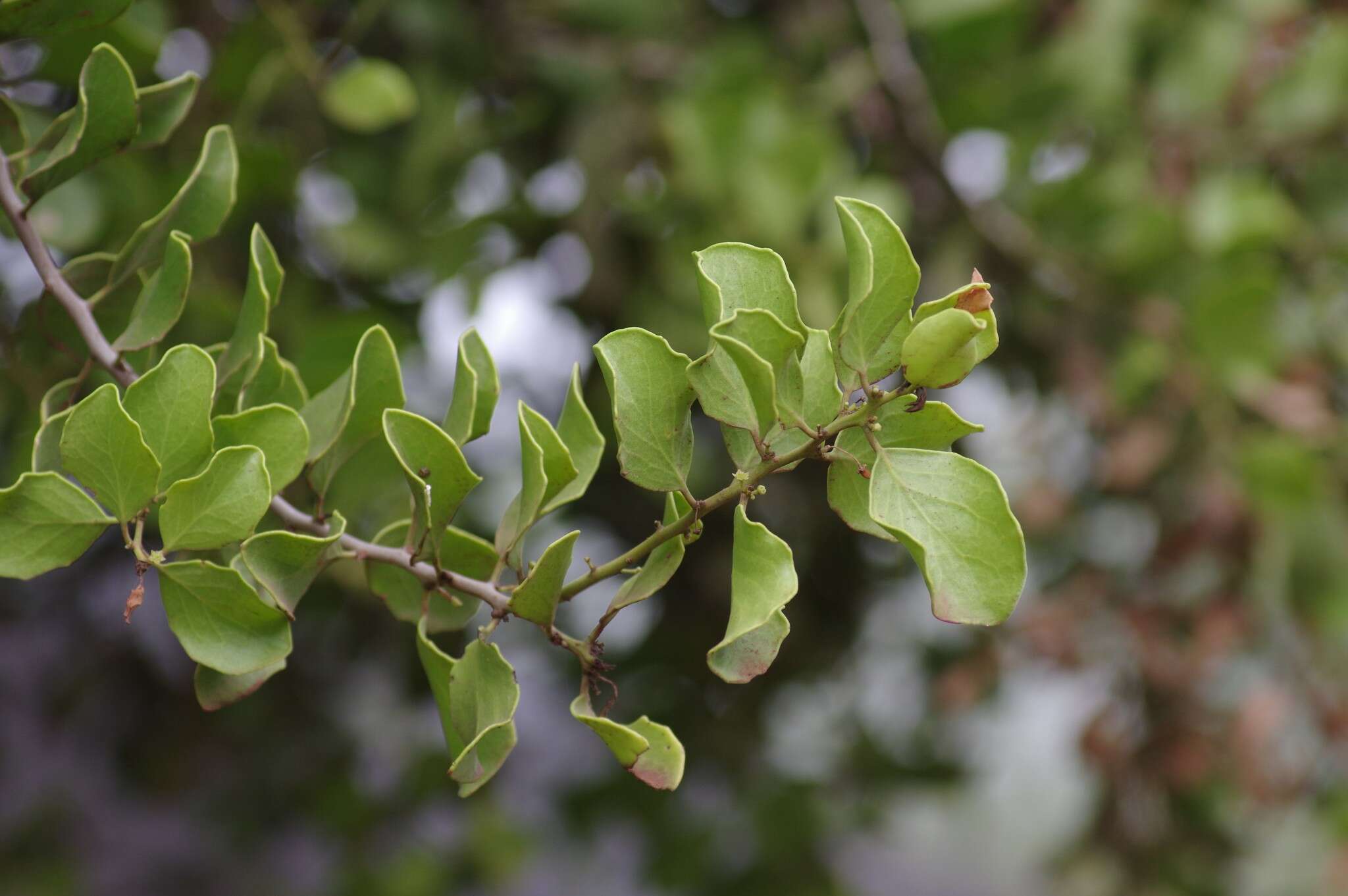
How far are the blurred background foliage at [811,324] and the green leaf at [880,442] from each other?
0.16 metres

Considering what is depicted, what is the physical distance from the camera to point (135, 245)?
0.22 meters

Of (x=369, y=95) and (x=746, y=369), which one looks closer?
(x=746, y=369)

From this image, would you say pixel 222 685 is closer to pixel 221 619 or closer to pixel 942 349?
pixel 221 619

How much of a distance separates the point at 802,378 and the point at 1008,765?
4.03 ft

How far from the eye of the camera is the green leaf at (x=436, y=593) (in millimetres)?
210

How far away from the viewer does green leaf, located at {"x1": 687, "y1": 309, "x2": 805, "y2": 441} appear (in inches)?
6.3

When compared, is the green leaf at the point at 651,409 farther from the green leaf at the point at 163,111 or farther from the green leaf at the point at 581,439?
the green leaf at the point at 163,111

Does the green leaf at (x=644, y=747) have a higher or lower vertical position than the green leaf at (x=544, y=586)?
lower

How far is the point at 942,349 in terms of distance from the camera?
0.52ft

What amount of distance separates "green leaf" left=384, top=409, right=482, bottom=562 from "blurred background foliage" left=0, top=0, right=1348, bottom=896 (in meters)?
0.11

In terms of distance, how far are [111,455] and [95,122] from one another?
0.08 metres

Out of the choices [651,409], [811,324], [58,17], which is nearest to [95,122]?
[58,17]

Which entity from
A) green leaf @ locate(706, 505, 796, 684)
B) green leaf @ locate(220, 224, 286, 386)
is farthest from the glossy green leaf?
green leaf @ locate(706, 505, 796, 684)

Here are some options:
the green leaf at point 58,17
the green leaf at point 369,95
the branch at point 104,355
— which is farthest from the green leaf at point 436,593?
the green leaf at point 369,95
